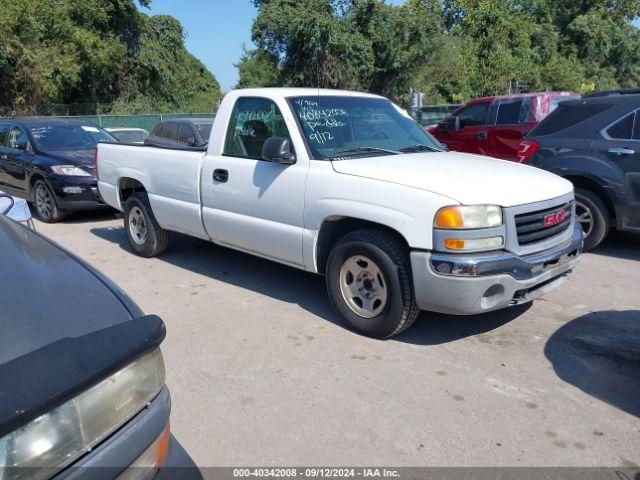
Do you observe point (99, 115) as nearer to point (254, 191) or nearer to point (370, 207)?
point (254, 191)

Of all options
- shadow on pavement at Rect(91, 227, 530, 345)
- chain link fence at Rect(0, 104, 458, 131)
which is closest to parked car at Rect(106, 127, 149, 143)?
shadow on pavement at Rect(91, 227, 530, 345)

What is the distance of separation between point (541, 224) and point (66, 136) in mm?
8610

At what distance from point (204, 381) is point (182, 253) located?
3461mm

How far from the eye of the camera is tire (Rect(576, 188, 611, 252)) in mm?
6605

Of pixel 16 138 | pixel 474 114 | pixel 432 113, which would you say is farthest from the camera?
pixel 432 113

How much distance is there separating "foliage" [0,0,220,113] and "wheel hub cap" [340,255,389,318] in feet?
75.0

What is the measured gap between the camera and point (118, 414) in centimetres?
194

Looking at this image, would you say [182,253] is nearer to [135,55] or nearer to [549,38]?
[135,55]

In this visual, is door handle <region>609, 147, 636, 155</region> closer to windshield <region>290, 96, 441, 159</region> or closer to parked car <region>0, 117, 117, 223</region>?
windshield <region>290, 96, 441, 159</region>

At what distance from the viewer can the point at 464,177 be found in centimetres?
418

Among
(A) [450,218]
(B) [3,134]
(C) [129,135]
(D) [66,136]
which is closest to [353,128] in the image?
(A) [450,218]

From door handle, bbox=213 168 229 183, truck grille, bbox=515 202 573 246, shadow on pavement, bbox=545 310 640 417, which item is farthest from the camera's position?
door handle, bbox=213 168 229 183

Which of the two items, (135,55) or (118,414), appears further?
(135,55)

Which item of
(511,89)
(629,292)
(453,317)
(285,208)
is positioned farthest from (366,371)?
(511,89)
